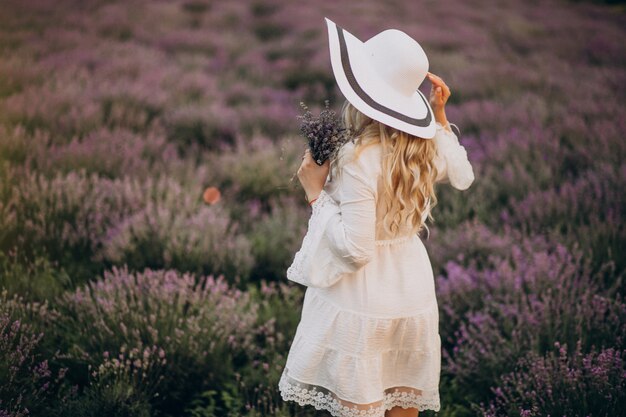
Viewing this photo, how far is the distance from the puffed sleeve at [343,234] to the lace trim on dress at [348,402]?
0.43 meters

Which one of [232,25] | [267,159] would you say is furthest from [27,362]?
[232,25]

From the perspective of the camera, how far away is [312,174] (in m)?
2.21

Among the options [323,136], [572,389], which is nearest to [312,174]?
[323,136]

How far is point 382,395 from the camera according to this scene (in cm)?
227

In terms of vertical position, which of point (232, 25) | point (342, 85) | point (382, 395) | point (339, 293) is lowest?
point (232, 25)

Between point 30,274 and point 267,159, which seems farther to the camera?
point 267,159

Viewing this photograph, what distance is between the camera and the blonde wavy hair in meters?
2.13

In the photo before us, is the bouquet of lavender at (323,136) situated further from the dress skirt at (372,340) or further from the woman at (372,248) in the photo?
the dress skirt at (372,340)

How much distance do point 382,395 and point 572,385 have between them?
3.32 ft

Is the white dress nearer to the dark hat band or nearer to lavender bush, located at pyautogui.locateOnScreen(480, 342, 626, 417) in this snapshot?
the dark hat band

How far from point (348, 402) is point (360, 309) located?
0.36 m

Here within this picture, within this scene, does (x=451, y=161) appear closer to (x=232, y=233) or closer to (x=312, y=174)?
(x=312, y=174)

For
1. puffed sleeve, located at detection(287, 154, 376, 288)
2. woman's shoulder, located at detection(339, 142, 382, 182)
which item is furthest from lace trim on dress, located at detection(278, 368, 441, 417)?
woman's shoulder, located at detection(339, 142, 382, 182)

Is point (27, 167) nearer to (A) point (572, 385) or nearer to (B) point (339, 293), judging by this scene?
(B) point (339, 293)
